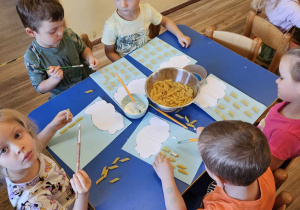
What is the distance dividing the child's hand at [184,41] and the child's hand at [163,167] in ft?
2.72

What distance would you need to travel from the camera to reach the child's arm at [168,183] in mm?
896

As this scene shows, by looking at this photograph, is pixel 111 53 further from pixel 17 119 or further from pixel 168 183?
pixel 168 183

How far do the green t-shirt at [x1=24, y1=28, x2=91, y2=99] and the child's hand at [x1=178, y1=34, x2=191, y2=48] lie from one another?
668mm

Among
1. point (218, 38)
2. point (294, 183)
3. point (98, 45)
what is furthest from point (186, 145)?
point (98, 45)

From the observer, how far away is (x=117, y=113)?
1.21 m

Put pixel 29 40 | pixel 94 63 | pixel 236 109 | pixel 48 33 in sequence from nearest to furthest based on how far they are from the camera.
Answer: pixel 236 109, pixel 48 33, pixel 94 63, pixel 29 40

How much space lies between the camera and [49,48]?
1422 millimetres

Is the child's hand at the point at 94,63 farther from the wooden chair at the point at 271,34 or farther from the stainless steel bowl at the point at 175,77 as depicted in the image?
the wooden chair at the point at 271,34

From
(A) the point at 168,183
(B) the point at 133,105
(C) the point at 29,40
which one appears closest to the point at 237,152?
(A) the point at 168,183

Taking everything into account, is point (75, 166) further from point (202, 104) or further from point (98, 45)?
point (98, 45)

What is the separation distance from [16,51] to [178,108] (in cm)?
Answer: 247

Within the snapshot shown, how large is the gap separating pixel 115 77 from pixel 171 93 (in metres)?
0.36

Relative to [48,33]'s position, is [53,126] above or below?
below

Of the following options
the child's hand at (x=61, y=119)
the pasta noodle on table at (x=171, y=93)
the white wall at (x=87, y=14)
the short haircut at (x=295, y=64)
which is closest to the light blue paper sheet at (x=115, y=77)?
the pasta noodle on table at (x=171, y=93)
